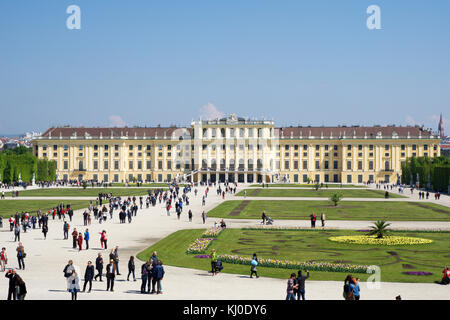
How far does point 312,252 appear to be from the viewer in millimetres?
31375

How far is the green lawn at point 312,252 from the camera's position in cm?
2623

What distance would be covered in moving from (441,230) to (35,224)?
2852cm

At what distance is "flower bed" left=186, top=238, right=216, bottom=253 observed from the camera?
104ft

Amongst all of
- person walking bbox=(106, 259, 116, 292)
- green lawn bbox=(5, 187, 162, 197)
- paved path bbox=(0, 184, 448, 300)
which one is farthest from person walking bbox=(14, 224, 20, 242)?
green lawn bbox=(5, 187, 162, 197)

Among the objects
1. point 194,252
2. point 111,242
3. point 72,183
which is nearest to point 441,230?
point 194,252

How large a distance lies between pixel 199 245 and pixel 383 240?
10.8 meters

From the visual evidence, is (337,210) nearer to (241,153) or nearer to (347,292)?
(347,292)

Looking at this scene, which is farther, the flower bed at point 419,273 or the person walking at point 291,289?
the flower bed at point 419,273

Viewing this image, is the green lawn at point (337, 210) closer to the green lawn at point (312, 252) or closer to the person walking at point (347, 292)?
the green lawn at point (312, 252)

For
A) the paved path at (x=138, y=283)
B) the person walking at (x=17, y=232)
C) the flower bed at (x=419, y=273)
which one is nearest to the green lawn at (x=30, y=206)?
the person walking at (x=17, y=232)

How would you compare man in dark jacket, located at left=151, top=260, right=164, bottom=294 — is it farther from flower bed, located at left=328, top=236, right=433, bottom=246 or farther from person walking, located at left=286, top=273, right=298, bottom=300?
flower bed, located at left=328, top=236, right=433, bottom=246

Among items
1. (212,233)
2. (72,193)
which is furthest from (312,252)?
(72,193)

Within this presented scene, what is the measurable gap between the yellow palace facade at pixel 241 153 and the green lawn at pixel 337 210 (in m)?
71.2
